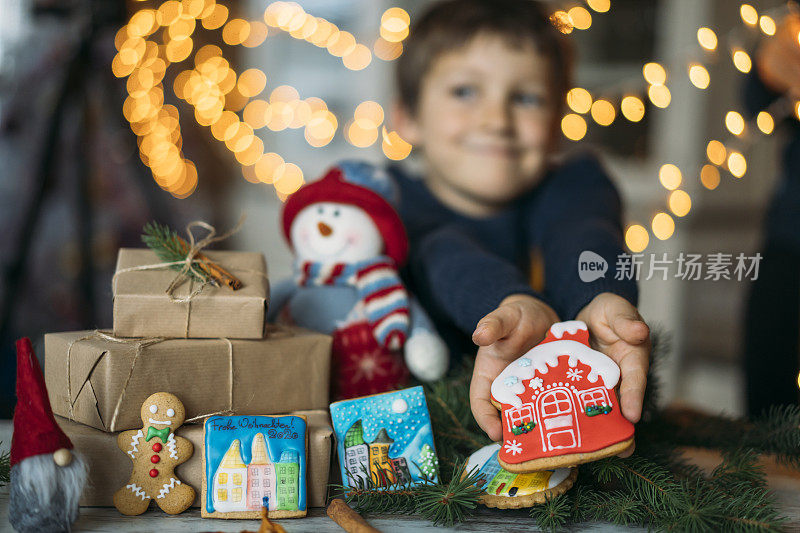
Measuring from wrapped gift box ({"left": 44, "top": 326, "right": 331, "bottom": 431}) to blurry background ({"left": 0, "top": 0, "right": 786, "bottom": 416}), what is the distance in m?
0.80

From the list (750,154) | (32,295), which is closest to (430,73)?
(32,295)

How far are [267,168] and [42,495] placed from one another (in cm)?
202

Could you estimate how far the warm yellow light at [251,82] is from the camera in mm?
2465

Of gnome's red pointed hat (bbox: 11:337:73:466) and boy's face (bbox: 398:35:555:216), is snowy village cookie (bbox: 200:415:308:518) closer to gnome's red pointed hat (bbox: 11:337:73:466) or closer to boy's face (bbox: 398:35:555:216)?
gnome's red pointed hat (bbox: 11:337:73:466)

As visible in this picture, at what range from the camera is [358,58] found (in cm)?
233

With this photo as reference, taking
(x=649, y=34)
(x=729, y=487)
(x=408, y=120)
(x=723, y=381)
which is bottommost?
(x=723, y=381)

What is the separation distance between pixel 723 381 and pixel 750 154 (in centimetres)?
85

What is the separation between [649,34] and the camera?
7.13 ft

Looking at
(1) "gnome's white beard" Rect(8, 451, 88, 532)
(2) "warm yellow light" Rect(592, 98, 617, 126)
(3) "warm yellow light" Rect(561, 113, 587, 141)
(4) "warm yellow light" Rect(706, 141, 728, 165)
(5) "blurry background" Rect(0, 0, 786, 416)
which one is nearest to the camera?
(1) "gnome's white beard" Rect(8, 451, 88, 532)

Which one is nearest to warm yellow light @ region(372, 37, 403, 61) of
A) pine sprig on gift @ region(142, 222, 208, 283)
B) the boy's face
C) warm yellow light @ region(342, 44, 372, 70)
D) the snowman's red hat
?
warm yellow light @ region(342, 44, 372, 70)

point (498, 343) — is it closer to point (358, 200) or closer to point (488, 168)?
point (358, 200)

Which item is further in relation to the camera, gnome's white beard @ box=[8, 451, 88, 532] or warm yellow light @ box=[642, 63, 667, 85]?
warm yellow light @ box=[642, 63, 667, 85]

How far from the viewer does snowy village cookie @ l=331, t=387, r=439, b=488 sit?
62cm

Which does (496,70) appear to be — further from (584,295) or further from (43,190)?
(43,190)
